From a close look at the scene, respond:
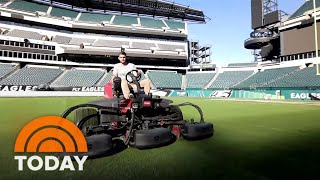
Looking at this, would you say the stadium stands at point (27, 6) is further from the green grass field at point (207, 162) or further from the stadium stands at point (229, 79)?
the green grass field at point (207, 162)

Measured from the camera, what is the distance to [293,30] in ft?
130

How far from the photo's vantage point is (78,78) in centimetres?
4678

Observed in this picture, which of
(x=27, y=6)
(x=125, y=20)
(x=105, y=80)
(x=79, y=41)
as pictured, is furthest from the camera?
(x=125, y=20)

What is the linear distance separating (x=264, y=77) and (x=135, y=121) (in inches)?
1670

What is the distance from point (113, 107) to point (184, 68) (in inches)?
2168

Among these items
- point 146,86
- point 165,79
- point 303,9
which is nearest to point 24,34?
point 165,79

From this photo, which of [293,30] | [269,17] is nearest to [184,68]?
[269,17]

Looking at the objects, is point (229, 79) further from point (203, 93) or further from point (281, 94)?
point (281, 94)

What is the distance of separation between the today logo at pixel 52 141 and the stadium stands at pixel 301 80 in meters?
32.4

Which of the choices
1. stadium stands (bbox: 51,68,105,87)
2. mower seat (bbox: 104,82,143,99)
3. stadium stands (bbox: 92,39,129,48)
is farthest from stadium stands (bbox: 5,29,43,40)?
mower seat (bbox: 104,82,143,99)

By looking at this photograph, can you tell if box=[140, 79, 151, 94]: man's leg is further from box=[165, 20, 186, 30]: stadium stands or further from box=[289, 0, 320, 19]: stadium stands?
box=[165, 20, 186, 30]: stadium stands

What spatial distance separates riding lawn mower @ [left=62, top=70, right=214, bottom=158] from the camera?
4.33m

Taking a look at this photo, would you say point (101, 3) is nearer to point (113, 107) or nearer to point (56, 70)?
point (56, 70)

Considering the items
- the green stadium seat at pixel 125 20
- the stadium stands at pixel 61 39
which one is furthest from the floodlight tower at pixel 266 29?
the stadium stands at pixel 61 39
